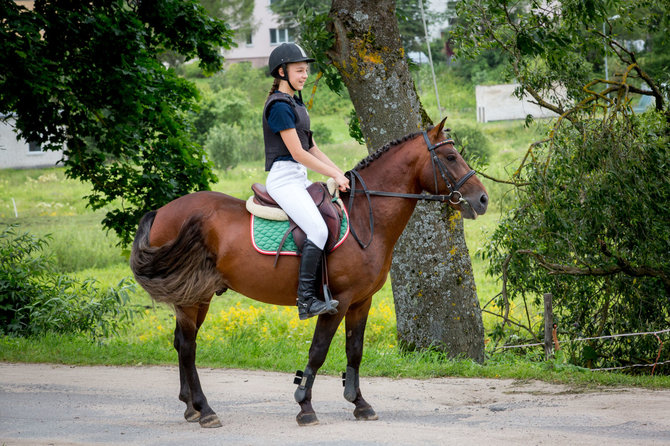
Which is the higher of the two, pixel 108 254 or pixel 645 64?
pixel 645 64

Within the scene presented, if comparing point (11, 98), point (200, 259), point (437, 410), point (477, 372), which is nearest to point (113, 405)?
point (200, 259)

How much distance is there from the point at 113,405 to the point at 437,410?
2.96 metres

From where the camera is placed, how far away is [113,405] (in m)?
6.53

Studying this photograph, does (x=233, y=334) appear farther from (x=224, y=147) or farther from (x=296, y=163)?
(x=224, y=147)

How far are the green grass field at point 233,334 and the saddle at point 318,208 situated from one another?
2.79 metres

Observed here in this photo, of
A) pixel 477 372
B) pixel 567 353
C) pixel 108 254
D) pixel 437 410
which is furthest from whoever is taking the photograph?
pixel 108 254

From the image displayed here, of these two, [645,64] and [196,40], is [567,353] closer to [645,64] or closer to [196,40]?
[196,40]

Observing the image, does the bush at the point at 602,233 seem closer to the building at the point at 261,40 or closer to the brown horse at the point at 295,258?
the brown horse at the point at 295,258

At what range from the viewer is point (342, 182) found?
18.6 feet

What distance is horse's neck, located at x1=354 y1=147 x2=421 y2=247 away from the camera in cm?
578

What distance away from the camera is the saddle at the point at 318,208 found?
5.57m

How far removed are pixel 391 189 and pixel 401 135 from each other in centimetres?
267

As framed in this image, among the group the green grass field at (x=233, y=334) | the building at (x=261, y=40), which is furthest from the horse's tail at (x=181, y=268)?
the building at (x=261, y=40)

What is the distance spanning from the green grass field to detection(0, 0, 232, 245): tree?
224cm
